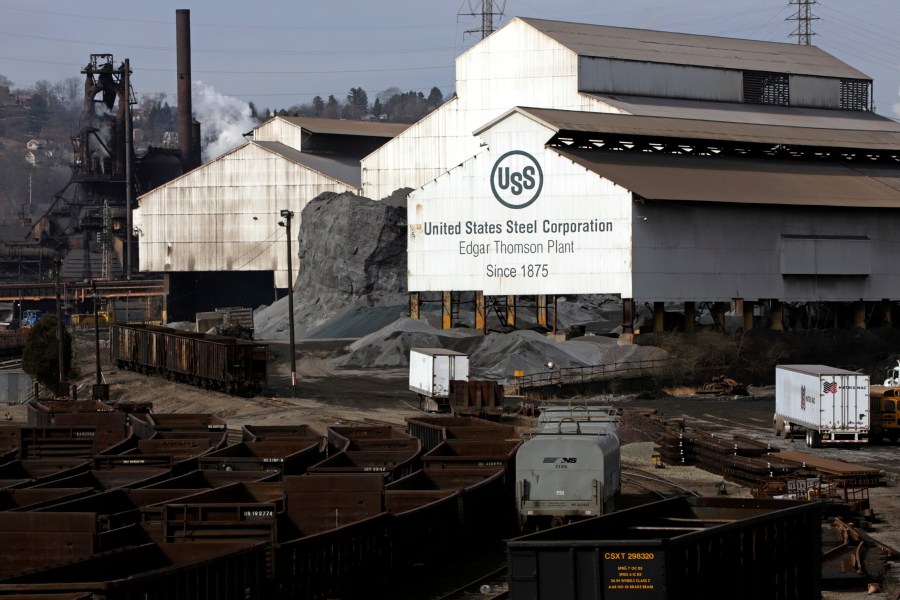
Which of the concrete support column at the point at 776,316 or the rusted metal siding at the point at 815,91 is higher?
the rusted metal siding at the point at 815,91

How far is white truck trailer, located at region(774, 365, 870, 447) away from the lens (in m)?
43.3

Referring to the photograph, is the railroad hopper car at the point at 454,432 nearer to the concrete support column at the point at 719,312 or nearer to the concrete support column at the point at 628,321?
the concrete support column at the point at 628,321

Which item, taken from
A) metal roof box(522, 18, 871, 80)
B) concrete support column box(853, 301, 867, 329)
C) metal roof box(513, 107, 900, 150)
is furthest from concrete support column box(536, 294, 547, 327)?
concrete support column box(853, 301, 867, 329)

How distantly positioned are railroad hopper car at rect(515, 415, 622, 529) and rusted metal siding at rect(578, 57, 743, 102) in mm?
64074

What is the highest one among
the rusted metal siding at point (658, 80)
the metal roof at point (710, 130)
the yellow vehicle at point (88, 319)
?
the rusted metal siding at point (658, 80)

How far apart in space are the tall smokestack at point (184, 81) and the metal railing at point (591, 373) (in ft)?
310

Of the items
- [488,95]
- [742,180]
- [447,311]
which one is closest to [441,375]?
[447,311]

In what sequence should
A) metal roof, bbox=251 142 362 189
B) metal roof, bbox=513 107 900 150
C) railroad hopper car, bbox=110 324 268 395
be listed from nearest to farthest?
railroad hopper car, bbox=110 324 268 395, metal roof, bbox=513 107 900 150, metal roof, bbox=251 142 362 189

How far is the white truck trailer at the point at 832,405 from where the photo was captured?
1704 inches

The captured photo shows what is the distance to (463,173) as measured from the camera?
75.3 metres

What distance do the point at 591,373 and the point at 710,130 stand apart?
23.9 m

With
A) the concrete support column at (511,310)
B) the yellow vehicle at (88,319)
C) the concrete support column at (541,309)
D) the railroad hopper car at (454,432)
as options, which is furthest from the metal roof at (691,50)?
the railroad hopper car at (454,432)

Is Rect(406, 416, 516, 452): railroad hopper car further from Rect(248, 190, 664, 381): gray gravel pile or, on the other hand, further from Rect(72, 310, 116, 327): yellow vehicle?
Rect(72, 310, 116, 327): yellow vehicle

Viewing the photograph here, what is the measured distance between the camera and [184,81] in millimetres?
152375
